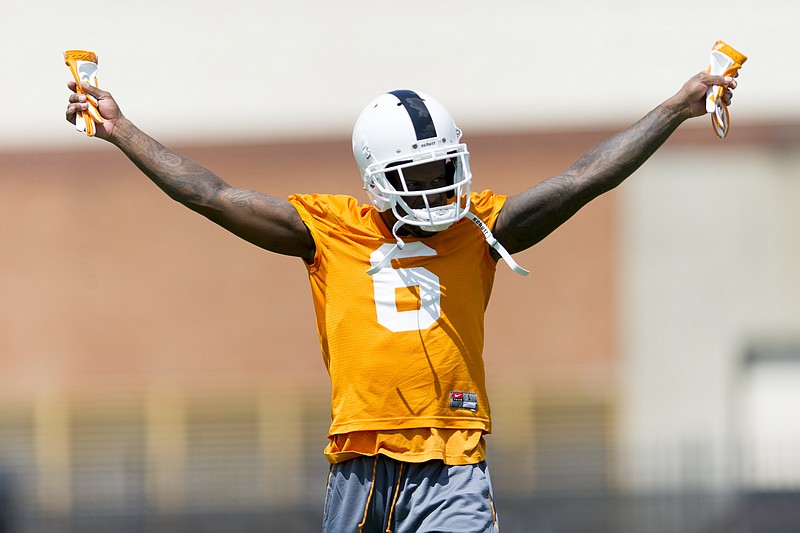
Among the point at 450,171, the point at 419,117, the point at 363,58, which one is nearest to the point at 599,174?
the point at 450,171

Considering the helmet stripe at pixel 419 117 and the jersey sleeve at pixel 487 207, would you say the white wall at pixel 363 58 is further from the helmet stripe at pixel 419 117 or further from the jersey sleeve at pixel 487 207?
the helmet stripe at pixel 419 117

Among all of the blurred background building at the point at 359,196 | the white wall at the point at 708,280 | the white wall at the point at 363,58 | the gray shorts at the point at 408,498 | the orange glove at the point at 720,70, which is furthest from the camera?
the white wall at the point at 363,58

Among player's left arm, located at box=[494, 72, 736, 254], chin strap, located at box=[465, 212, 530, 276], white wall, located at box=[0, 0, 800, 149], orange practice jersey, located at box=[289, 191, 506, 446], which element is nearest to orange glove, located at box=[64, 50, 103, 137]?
orange practice jersey, located at box=[289, 191, 506, 446]

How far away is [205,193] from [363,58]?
16266 millimetres

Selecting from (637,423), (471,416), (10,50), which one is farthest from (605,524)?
(10,50)

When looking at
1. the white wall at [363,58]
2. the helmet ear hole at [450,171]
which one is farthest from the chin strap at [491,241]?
the white wall at [363,58]

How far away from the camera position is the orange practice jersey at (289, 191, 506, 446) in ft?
15.3

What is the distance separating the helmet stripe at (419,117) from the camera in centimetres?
468

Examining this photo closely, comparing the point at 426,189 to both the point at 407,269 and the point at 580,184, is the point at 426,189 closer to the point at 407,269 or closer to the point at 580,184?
the point at 407,269

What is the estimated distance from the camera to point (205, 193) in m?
4.78

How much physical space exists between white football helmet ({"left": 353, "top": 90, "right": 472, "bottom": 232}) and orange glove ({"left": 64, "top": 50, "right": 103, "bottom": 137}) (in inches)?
36.8

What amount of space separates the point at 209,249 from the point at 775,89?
8809 millimetres

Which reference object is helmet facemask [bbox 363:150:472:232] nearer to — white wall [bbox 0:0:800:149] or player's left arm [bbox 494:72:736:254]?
player's left arm [bbox 494:72:736:254]

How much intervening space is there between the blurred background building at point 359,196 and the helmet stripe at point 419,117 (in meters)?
13.4
